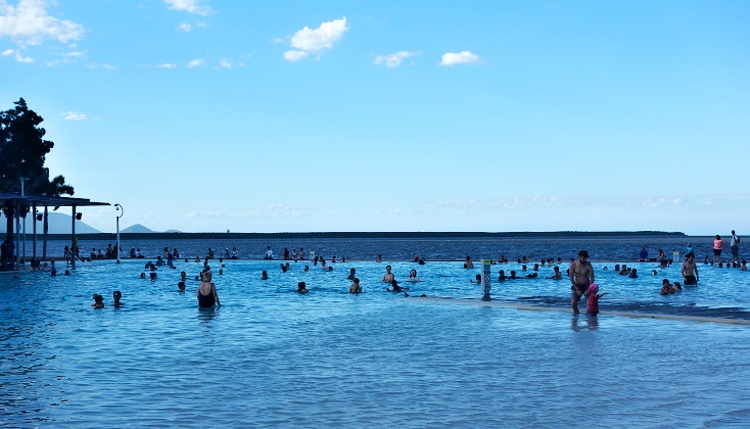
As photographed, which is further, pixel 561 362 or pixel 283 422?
pixel 561 362

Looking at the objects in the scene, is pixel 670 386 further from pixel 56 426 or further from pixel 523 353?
pixel 56 426

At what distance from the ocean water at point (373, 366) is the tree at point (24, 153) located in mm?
55679

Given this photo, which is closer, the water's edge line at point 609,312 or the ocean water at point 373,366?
the ocean water at point 373,366

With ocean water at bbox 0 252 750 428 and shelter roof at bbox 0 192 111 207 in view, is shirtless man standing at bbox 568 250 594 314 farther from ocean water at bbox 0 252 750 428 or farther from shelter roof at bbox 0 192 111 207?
shelter roof at bbox 0 192 111 207

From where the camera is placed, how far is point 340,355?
15828 mm

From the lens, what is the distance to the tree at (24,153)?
78525mm

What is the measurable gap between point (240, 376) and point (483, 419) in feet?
16.7

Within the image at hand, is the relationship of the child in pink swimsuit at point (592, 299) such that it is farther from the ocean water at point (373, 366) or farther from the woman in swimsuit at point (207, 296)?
the woman in swimsuit at point (207, 296)

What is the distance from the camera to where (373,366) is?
46.9ft

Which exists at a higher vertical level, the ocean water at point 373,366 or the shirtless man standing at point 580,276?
the shirtless man standing at point 580,276

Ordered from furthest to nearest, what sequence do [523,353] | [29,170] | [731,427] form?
1. [29,170]
2. [523,353]
3. [731,427]

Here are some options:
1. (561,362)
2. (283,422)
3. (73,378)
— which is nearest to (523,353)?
(561,362)

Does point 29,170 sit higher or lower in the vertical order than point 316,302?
higher

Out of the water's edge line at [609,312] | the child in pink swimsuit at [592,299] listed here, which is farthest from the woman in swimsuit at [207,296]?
the child in pink swimsuit at [592,299]
